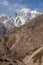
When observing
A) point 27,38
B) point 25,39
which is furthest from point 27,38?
point 25,39

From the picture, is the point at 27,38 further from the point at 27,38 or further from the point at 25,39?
the point at 25,39

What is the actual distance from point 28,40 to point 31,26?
1424cm

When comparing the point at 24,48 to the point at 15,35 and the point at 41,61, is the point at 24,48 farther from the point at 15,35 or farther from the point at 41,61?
the point at 41,61

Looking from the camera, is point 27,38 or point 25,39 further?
point 27,38

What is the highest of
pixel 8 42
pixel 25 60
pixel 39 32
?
pixel 25 60

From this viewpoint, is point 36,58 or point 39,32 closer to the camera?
point 36,58

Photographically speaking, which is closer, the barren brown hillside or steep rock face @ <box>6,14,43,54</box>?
the barren brown hillside

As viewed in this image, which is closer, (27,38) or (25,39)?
(25,39)

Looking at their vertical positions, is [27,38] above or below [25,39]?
above

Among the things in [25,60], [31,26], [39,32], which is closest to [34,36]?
[39,32]

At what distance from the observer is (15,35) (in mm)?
128250

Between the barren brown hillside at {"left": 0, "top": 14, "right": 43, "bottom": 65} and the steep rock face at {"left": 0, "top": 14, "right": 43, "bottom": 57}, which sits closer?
the barren brown hillside at {"left": 0, "top": 14, "right": 43, "bottom": 65}

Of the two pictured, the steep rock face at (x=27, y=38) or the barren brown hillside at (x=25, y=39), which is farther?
the steep rock face at (x=27, y=38)

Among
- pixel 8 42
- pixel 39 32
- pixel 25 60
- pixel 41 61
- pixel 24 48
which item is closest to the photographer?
pixel 41 61
